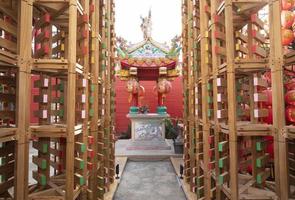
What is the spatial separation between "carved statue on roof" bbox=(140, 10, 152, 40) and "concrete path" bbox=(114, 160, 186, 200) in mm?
5072

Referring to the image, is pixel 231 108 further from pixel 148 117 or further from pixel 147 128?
pixel 147 128

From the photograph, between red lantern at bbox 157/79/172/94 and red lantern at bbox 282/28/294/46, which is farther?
red lantern at bbox 157/79/172/94

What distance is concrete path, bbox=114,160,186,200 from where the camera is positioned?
16.0 ft

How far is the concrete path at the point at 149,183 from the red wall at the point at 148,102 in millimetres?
5402

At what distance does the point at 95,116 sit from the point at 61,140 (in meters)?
0.62

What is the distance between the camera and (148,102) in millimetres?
13133

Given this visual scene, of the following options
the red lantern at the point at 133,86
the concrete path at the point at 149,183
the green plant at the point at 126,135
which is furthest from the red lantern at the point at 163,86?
the green plant at the point at 126,135

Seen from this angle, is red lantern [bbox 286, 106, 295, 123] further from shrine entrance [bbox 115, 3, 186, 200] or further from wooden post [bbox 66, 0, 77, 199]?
shrine entrance [bbox 115, 3, 186, 200]

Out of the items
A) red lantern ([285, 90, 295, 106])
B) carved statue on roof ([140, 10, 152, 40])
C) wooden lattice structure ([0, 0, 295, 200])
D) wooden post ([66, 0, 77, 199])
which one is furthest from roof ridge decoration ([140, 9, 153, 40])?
wooden post ([66, 0, 77, 199])

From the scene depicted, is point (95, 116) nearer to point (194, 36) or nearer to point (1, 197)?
point (1, 197)

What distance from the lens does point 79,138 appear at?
315 cm

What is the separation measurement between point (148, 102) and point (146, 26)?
437 cm

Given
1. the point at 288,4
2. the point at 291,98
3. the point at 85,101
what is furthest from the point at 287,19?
the point at 85,101

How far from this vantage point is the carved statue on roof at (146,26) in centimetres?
993
